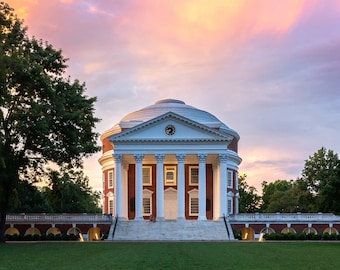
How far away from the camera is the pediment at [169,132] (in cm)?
6125

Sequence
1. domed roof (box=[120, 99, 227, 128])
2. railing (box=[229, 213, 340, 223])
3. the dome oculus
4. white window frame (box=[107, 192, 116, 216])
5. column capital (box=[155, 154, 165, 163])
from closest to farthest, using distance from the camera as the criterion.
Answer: railing (box=[229, 213, 340, 223]) < column capital (box=[155, 154, 165, 163]) < the dome oculus < domed roof (box=[120, 99, 227, 128]) < white window frame (box=[107, 192, 116, 216])

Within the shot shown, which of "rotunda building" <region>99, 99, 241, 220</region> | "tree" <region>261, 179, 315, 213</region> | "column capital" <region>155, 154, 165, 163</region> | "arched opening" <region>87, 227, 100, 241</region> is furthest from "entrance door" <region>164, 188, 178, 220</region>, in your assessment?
"tree" <region>261, 179, 315, 213</region>

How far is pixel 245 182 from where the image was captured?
106625mm

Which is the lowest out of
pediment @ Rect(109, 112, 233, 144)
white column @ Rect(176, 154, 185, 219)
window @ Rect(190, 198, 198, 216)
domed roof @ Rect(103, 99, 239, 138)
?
window @ Rect(190, 198, 198, 216)

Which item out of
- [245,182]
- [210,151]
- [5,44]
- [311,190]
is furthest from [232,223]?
[245,182]

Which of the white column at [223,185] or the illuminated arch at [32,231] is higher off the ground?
the white column at [223,185]

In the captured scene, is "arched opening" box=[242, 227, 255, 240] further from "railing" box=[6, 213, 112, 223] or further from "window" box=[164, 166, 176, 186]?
"railing" box=[6, 213, 112, 223]

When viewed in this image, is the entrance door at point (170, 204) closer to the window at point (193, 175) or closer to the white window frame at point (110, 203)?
the window at point (193, 175)

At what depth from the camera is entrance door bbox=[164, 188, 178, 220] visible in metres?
68.1

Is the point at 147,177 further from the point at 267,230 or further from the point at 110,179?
the point at 267,230

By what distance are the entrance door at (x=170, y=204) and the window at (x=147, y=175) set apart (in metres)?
2.24

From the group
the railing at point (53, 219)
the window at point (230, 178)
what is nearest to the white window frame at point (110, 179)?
the railing at point (53, 219)

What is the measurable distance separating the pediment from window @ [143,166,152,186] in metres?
7.13

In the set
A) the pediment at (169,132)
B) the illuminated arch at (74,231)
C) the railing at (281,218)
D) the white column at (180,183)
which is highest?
the pediment at (169,132)
